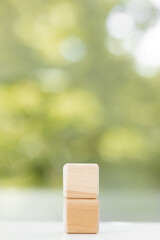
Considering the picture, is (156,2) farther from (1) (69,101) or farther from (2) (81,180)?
(2) (81,180)

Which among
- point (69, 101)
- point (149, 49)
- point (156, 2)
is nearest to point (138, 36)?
point (149, 49)

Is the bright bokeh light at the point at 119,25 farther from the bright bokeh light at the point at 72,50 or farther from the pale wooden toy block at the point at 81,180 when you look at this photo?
the pale wooden toy block at the point at 81,180

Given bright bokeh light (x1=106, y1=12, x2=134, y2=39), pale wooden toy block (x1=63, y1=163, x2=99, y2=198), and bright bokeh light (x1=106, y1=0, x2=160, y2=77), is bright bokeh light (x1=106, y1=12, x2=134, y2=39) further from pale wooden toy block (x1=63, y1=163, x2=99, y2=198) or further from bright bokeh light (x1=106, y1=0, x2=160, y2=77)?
pale wooden toy block (x1=63, y1=163, x2=99, y2=198)

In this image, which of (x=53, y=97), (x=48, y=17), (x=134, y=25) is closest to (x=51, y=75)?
(x=53, y=97)

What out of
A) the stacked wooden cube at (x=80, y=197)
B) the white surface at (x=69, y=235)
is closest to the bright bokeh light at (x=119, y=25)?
the white surface at (x=69, y=235)

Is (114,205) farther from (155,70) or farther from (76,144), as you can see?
(155,70)
